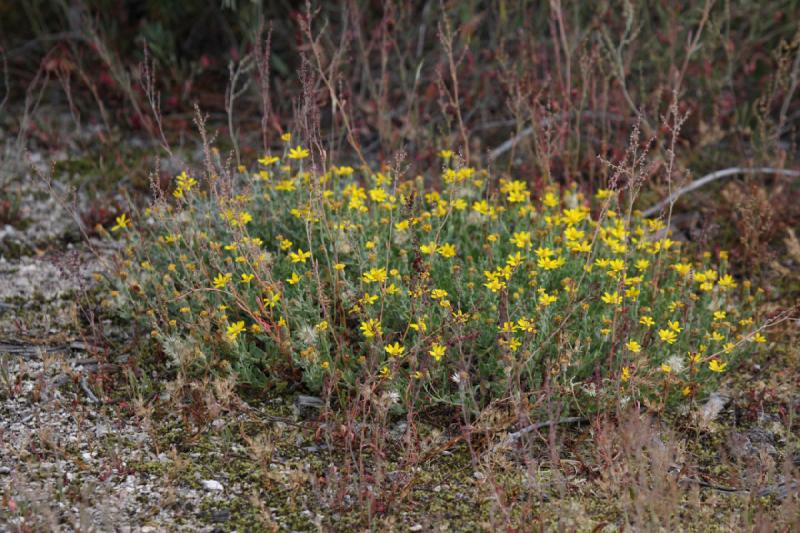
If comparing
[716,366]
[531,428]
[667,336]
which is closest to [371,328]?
[531,428]

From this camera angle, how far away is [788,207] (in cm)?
507

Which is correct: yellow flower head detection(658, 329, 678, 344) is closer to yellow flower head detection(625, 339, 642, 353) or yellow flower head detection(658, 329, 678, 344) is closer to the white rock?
yellow flower head detection(625, 339, 642, 353)

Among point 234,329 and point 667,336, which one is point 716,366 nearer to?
point 667,336

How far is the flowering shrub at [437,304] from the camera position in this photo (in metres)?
3.26

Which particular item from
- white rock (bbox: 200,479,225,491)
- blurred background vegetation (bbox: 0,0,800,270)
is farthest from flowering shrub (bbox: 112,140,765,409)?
blurred background vegetation (bbox: 0,0,800,270)

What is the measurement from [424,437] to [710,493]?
3.38 ft

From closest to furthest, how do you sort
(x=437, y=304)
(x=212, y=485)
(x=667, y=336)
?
(x=212, y=485) → (x=667, y=336) → (x=437, y=304)

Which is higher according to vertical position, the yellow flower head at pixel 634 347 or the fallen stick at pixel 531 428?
the yellow flower head at pixel 634 347

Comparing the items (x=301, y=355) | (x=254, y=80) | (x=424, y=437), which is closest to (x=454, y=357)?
(x=424, y=437)

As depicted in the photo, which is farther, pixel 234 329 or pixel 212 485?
pixel 234 329

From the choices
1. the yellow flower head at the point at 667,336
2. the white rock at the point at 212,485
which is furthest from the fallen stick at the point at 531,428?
the white rock at the point at 212,485

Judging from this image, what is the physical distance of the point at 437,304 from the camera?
357 centimetres

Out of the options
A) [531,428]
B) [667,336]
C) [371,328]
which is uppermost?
[371,328]

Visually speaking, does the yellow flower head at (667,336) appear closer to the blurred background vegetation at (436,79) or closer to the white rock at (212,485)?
the white rock at (212,485)
